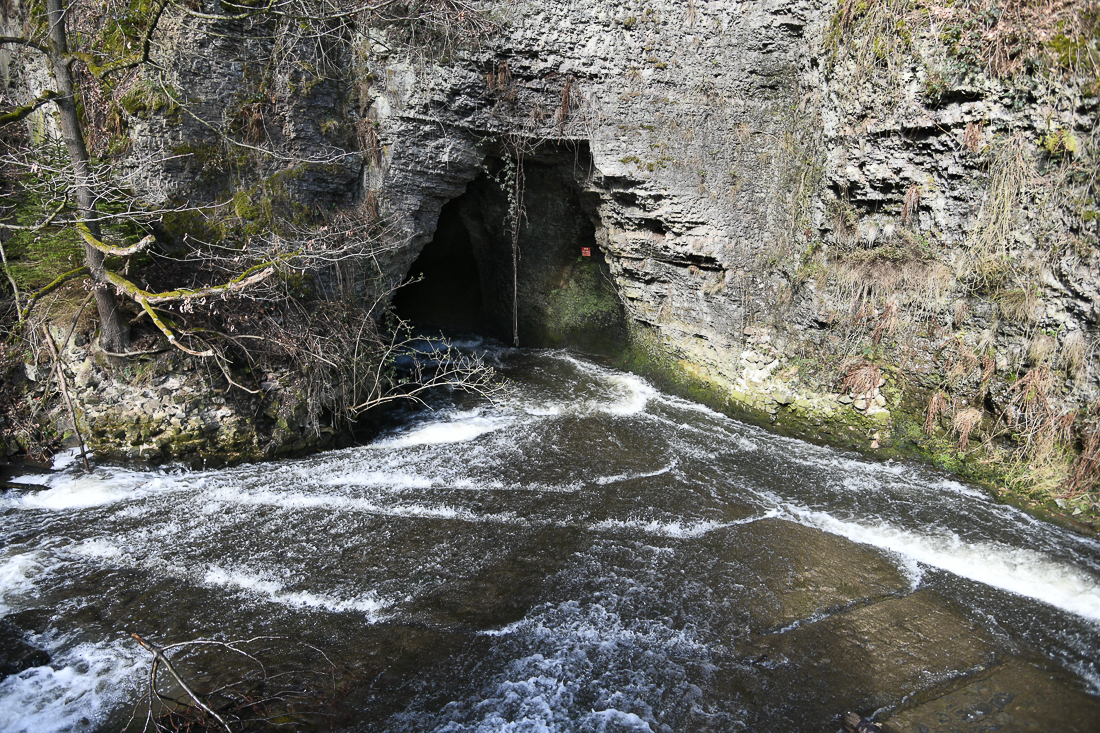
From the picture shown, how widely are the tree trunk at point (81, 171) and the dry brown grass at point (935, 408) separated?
7.43 m

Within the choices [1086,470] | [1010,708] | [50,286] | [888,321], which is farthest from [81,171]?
[1086,470]

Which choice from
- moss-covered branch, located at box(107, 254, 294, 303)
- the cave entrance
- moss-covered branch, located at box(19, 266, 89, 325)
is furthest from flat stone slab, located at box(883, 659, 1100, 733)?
moss-covered branch, located at box(19, 266, 89, 325)

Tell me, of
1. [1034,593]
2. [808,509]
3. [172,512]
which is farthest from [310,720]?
[1034,593]

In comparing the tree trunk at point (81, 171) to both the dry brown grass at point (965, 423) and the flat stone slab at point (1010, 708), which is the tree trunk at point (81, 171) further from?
the dry brown grass at point (965, 423)

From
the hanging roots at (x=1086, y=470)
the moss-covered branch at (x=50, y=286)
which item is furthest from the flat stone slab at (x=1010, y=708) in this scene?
the moss-covered branch at (x=50, y=286)

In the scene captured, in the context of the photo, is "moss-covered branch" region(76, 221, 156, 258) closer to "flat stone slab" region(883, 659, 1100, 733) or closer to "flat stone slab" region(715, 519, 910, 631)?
"flat stone slab" region(715, 519, 910, 631)

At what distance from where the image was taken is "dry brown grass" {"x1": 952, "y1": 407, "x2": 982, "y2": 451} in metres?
5.21

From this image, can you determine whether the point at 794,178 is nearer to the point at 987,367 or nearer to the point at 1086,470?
the point at 987,367

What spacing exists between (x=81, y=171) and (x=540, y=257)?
5.68m

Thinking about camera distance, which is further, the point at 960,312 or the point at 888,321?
the point at 888,321

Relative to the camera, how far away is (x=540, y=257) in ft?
29.9

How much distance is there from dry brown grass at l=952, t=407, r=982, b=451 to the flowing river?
369 millimetres

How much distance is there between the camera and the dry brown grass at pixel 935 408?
5434mm

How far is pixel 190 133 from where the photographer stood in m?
5.75
